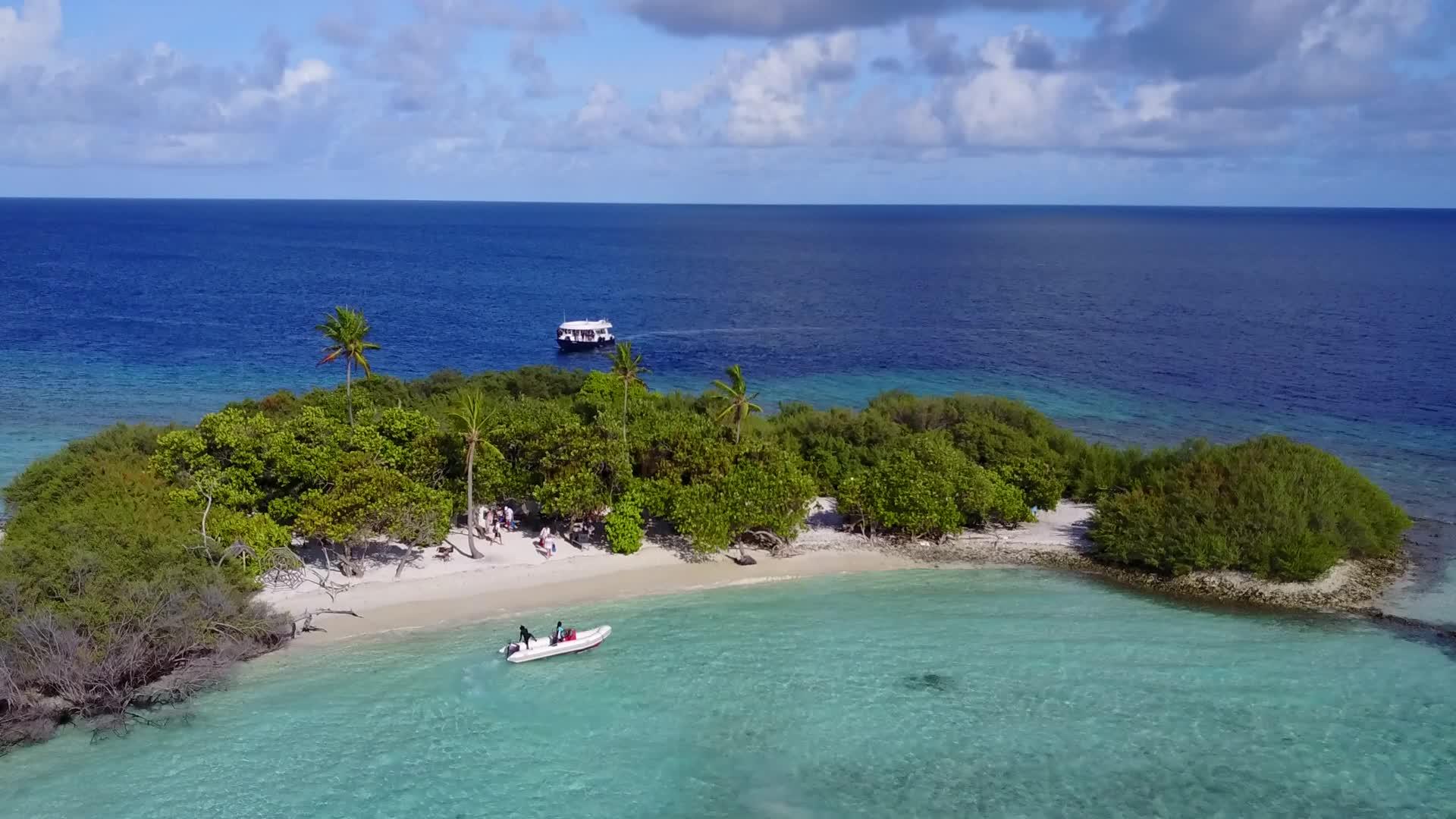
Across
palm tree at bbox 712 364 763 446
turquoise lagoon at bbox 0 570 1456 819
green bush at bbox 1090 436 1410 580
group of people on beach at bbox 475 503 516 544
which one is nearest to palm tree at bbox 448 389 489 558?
group of people on beach at bbox 475 503 516 544

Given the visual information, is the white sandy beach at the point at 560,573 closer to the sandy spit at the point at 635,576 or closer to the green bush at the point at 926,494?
the sandy spit at the point at 635,576

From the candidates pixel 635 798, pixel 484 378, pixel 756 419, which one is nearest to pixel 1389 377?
pixel 756 419

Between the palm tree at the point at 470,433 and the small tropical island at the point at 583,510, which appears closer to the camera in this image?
the small tropical island at the point at 583,510

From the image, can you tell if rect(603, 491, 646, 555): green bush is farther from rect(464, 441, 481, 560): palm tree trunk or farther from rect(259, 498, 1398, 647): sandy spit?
rect(464, 441, 481, 560): palm tree trunk

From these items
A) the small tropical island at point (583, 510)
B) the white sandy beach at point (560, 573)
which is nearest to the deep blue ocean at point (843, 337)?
the small tropical island at point (583, 510)

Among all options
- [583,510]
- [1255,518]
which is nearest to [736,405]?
[583,510]

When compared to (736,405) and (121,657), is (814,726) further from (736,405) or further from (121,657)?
(121,657)
